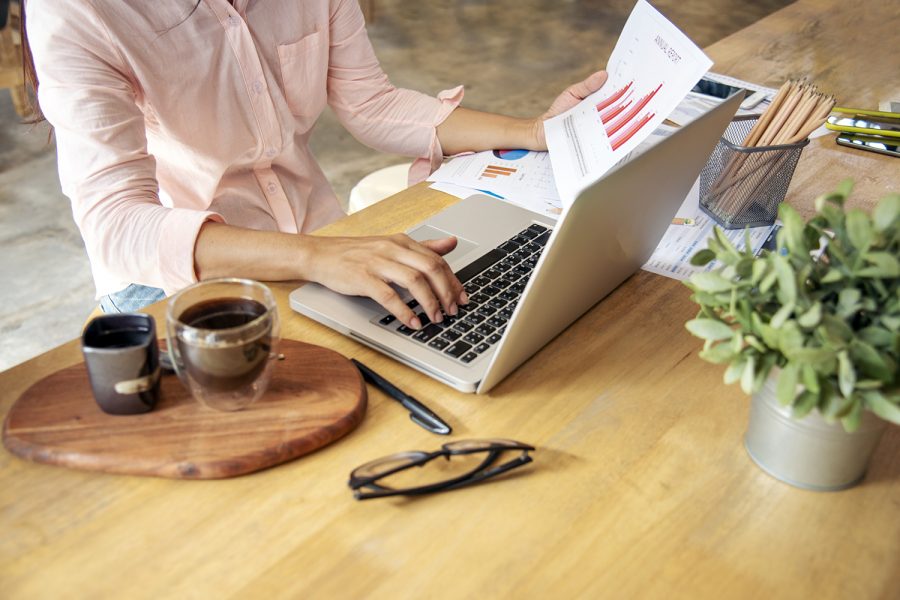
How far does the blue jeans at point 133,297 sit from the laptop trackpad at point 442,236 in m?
0.44

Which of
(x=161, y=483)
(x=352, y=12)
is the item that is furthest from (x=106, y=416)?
(x=352, y=12)

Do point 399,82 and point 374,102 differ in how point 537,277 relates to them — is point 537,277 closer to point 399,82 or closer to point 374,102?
point 374,102

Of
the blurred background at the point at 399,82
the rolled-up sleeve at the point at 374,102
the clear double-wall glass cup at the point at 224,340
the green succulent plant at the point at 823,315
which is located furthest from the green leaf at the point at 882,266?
the blurred background at the point at 399,82

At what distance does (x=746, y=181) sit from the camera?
3.86 feet

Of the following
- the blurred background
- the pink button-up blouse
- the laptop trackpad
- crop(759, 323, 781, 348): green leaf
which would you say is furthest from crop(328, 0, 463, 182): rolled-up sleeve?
the blurred background

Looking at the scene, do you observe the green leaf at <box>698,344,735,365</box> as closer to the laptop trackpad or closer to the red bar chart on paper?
the laptop trackpad

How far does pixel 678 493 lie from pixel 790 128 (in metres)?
0.66

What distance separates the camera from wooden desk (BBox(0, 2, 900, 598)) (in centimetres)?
65

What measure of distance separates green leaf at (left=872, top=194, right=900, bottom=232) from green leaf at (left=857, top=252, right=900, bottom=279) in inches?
1.1

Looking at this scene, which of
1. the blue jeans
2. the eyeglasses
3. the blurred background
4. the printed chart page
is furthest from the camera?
the blurred background

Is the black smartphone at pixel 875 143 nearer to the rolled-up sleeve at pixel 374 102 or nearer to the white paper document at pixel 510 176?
the white paper document at pixel 510 176

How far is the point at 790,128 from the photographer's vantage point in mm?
1189

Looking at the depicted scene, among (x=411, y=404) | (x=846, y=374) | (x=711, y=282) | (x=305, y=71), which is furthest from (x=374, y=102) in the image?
(x=846, y=374)

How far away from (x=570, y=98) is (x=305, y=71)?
424mm
